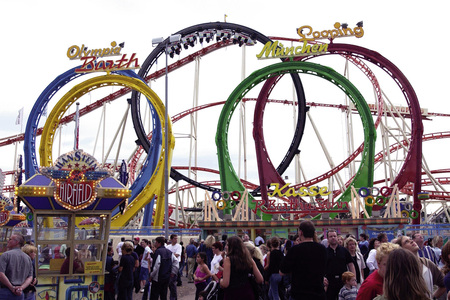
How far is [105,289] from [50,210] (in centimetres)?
137

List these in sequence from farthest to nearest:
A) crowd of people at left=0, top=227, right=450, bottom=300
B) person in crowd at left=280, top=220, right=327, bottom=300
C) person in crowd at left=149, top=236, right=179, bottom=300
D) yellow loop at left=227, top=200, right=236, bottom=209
Result: yellow loop at left=227, top=200, right=236, bottom=209, person in crowd at left=149, top=236, right=179, bottom=300, person in crowd at left=280, top=220, right=327, bottom=300, crowd of people at left=0, top=227, right=450, bottom=300

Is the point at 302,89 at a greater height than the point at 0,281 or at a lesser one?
greater

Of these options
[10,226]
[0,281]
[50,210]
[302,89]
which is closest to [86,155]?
[50,210]

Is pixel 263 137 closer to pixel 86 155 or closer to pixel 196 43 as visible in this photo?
pixel 196 43

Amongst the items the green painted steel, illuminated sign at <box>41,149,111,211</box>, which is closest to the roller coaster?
the green painted steel

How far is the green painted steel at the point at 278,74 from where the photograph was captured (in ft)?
61.0

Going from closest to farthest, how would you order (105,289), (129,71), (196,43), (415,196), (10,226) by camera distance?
(105,289) < (10,226) < (415,196) < (129,71) < (196,43)

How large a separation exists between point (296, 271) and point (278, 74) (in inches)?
652

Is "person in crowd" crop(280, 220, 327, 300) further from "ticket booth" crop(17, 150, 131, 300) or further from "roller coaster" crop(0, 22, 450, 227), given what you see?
"roller coaster" crop(0, 22, 450, 227)

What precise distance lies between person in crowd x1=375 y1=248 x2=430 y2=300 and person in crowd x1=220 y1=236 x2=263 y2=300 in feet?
5.75

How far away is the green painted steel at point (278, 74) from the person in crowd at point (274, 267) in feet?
40.7

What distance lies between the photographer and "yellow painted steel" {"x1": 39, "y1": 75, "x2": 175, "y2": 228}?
64.2 ft

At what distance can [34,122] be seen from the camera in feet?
69.5

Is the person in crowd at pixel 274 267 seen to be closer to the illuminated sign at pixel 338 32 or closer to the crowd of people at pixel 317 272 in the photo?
the crowd of people at pixel 317 272
